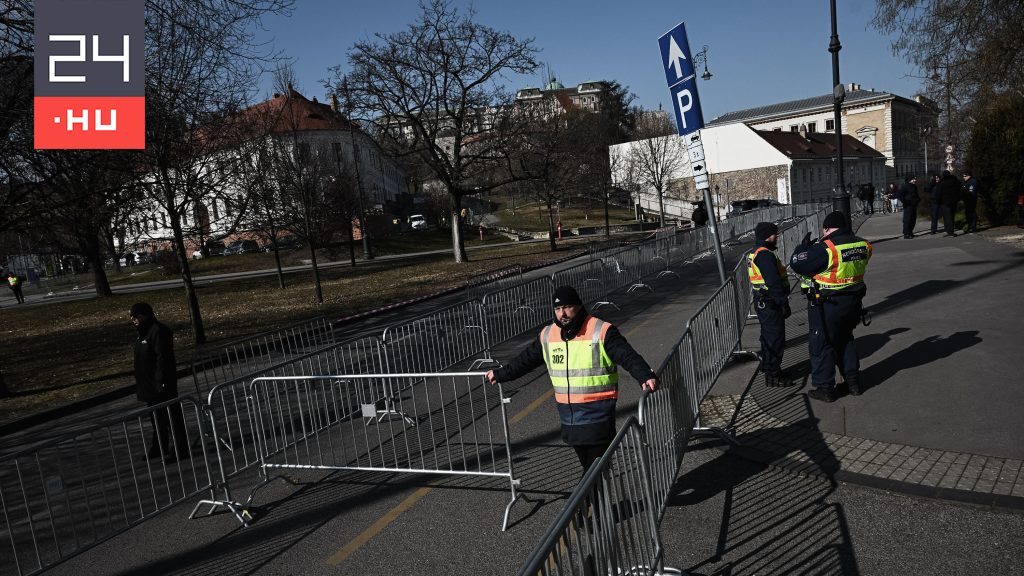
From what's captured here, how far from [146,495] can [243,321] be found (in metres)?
13.5

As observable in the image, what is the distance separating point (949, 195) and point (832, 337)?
1696cm

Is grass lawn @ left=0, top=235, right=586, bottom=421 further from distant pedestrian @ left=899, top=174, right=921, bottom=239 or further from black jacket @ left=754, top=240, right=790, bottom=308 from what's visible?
distant pedestrian @ left=899, top=174, right=921, bottom=239

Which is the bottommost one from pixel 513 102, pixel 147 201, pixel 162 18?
pixel 147 201

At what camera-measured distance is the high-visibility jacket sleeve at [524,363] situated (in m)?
5.22

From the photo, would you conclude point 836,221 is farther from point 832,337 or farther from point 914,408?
point 914,408

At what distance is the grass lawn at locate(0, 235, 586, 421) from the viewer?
1334 centimetres

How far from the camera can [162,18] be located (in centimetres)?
1102

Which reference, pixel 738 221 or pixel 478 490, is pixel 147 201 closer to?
pixel 478 490

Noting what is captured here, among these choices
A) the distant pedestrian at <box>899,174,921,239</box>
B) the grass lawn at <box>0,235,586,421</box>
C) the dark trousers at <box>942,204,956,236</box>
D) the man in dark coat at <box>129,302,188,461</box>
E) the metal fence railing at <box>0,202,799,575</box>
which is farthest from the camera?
the distant pedestrian at <box>899,174,921,239</box>

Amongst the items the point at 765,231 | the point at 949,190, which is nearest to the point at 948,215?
the point at 949,190

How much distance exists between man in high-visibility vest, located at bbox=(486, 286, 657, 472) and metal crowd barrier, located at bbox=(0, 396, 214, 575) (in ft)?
10.4

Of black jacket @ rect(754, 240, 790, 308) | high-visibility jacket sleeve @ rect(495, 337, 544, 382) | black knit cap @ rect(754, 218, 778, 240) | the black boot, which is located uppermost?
black knit cap @ rect(754, 218, 778, 240)

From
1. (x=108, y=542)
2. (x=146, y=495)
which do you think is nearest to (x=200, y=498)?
(x=146, y=495)

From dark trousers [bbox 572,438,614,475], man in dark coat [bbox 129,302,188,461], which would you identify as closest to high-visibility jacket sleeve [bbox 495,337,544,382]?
dark trousers [bbox 572,438,614,475]
